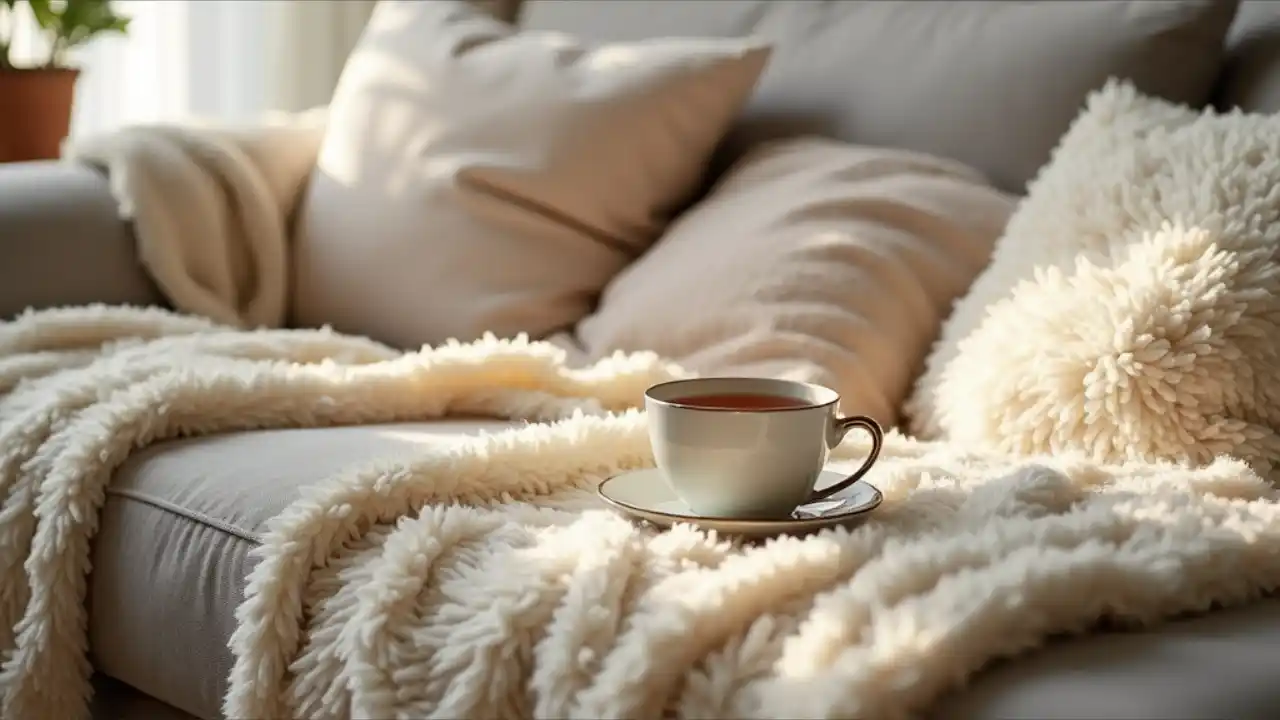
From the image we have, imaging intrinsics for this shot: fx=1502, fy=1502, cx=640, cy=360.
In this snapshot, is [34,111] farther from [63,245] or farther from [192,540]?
[192,540]

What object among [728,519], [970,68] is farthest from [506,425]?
[970,68]

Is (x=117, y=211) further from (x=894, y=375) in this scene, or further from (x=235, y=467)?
(x=894, y=375)

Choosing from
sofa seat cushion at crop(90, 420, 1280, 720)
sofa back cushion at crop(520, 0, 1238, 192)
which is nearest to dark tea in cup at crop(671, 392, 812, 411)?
sofa seat cushion at crop(90, 420, 1280, 720)

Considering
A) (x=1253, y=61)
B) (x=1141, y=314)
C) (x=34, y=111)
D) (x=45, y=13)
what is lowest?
(x=34, y=111)

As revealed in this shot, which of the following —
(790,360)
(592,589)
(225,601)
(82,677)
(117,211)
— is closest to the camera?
(592,589)

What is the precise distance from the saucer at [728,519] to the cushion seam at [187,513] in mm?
242

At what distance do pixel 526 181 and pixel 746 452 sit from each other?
0.81m

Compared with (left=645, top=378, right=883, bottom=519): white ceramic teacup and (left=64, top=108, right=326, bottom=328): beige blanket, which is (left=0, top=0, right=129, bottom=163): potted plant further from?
(left=645, top=378, right=883, bottom=519): white ceramic teacup

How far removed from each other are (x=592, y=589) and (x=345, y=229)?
1.03m

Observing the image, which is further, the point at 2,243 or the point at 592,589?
the point at 2,243

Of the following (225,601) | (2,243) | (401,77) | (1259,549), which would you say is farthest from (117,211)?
(1259,549)

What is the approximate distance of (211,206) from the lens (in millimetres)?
1729

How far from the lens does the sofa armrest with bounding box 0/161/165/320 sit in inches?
61.9

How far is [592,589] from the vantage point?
30.5 inches
